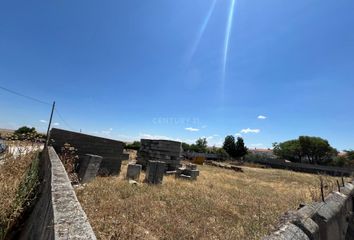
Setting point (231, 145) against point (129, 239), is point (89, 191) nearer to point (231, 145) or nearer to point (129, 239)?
point (129, 239)

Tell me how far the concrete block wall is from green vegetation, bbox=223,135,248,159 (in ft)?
175

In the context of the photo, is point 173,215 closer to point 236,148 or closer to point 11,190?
point 11,190

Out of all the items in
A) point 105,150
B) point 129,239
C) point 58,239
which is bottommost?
point 129,239

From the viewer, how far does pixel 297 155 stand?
207ft

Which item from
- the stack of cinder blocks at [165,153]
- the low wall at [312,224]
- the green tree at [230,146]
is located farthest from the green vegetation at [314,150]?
the low wall at [312,224]

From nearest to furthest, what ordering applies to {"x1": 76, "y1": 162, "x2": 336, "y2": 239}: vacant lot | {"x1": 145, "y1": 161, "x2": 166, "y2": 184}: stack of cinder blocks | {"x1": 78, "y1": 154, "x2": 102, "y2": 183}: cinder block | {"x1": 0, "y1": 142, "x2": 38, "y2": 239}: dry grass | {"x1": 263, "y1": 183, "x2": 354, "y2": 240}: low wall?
{"x1": 263, "y1": 183, "x2": 354, "y2": 240}: low wall
{"x1": 0, "y1": 142, "x2": 38, "y2": 239}: dry grass
{"x1": 76, "y1": 162, "x2": 336, "y2": 239}: vacant lot
{"x1": 78, "y1": 154, "x2": 102, "y2": 183}: cinder block
{"x1": 145, "y1": 161, "x2": 166, "y2": 184}: stack of cinder blocks

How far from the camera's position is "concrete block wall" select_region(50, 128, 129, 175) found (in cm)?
860

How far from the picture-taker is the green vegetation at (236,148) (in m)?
59.2

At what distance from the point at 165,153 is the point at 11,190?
10.1 metres

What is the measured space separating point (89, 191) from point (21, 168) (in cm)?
165

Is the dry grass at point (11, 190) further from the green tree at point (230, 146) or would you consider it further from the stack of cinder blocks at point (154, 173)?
the green tree at point (230, 146)

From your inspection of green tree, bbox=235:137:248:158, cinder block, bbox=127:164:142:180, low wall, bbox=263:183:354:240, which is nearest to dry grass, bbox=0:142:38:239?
low wall, bbox=263:183:354:240

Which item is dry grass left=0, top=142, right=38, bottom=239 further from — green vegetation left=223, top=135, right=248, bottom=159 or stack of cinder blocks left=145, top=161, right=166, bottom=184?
green vegetation left=223, top=135, right=248, bottom=159

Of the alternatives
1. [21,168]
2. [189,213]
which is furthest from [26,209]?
[189,213]
